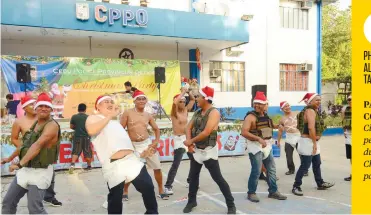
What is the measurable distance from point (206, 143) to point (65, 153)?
467 centimetres

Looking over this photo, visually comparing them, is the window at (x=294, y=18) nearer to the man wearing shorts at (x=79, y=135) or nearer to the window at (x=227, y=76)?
the window at (x=227, y=76)

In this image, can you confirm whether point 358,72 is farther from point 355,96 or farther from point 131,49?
point 131,49

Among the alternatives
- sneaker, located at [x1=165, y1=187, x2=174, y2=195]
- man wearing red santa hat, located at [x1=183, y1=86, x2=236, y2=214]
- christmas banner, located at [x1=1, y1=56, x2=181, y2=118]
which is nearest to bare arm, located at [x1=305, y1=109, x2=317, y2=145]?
man wearing red santa hat, located at [x1=183, y1=86, x2=236, y2=214]

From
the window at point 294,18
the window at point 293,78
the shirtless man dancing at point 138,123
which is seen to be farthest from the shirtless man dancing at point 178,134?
the window at point 294,18

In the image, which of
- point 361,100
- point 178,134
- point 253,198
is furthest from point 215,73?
point 361,100

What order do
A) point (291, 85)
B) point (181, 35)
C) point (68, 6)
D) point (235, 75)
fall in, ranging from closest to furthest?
point (68, 6) → point (181, 35) → point (235, 75) → point (291, 85)

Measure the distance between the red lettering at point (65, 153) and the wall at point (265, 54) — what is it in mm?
10138

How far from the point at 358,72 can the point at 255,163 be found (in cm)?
365

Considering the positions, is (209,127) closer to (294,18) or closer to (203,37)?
(203,37)

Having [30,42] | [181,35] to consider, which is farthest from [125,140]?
[30,42]

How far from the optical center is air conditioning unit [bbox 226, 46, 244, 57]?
17656mm

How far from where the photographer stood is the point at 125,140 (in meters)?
3.58

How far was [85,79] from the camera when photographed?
14.1 metres

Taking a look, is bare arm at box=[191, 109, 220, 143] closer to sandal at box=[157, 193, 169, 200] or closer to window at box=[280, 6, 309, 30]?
sandal at box=[157, 193, 169, 200]
